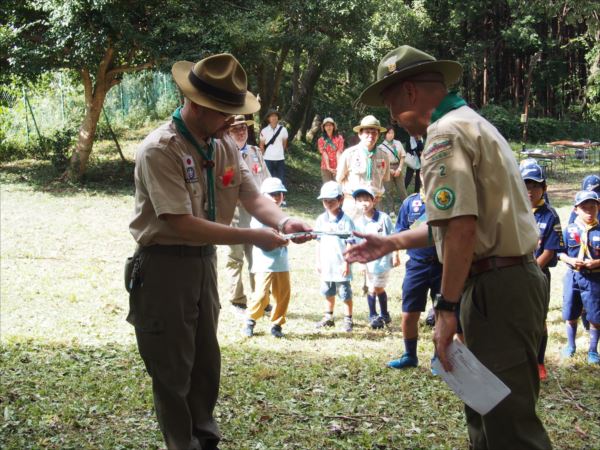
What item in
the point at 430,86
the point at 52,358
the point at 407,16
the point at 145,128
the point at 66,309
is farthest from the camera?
the point at 145,128

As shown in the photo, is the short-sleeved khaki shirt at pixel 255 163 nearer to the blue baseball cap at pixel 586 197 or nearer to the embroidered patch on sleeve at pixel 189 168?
the blue baseball cap at pixel 586 197

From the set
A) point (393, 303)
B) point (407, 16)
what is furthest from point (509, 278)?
point (407, 16)

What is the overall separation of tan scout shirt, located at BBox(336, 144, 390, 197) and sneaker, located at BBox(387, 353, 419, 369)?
3890 millimetres

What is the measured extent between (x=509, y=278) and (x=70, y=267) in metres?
8.74

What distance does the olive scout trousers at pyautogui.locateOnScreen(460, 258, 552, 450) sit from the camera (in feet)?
10.5

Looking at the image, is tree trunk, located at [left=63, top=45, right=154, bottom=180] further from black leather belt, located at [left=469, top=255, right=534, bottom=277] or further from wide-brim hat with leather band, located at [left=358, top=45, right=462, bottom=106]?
black leather belt, located at [left=469, top=255, right=534, bottom=277]

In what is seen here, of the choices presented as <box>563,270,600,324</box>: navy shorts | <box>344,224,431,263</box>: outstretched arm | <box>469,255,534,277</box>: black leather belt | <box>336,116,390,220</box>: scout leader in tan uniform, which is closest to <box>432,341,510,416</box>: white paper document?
<box>469,255,534,277</box>: black leather belt

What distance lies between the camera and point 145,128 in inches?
974

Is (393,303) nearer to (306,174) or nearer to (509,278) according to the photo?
(509,278)

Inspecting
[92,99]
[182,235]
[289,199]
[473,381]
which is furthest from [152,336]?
[92,99]

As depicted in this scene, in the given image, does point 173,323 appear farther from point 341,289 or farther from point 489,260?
point 341,289

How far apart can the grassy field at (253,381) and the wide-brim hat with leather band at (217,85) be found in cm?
216

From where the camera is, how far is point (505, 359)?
10.6 feet

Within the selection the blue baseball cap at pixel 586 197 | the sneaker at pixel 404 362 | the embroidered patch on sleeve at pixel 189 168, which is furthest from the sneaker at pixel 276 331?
the embroidered patch on sleeve at pixel 189 168
